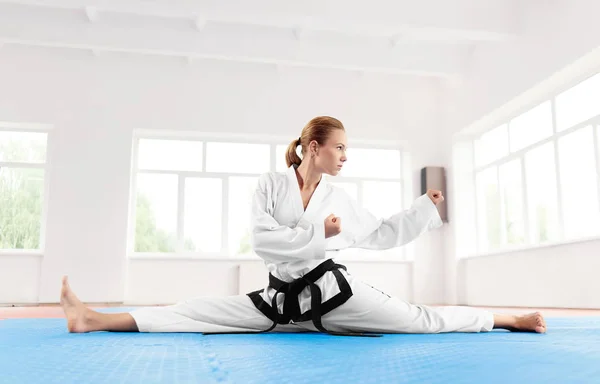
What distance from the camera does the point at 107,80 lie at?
27.6 ft

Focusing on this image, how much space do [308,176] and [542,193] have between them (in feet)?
17.2

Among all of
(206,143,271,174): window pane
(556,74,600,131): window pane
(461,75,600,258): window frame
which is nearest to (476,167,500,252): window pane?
(461,75,600,258): window frame

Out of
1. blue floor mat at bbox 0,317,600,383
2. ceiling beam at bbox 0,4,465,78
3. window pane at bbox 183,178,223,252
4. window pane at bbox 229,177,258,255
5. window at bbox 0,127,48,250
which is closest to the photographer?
blue floor mat at bbox 0,317,600,383

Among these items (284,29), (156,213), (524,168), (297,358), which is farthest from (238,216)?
(297,358)

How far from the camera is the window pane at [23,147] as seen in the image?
8.22 meters

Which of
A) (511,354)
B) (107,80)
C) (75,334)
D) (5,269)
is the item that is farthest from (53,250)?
(511,354)

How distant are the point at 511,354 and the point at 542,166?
18.9 feet

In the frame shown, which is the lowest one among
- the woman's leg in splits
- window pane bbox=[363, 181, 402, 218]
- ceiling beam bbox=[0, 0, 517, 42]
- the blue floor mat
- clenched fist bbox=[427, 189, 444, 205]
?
the blue floor mat

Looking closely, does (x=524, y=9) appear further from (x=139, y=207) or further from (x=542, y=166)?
(x=139, y=207)

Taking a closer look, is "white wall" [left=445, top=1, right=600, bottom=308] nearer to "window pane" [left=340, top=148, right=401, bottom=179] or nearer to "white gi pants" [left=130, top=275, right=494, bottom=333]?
"window pane" [left=340, top=148, right=401, bottom=179]

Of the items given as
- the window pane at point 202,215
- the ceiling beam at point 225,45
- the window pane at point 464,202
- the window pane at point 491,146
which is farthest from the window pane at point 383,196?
the window pane at point 202,215

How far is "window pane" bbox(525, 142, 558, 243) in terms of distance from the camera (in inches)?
265

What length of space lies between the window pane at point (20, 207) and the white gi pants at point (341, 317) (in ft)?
20.9

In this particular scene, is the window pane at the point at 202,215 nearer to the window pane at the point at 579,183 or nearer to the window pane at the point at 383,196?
the window pane at the point at 383,196
